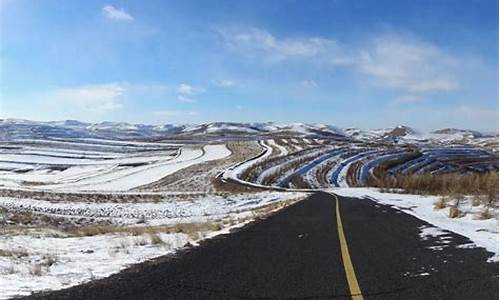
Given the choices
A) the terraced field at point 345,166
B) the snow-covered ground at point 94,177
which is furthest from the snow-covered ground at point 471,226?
the terraced field at point 345,166

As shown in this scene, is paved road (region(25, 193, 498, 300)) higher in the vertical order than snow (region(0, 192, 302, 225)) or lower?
higher

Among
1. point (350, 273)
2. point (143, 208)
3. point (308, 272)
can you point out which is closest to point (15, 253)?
point (308, 272)

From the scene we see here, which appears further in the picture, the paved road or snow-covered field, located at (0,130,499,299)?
snow-covered field, located at (0,130,499,299)

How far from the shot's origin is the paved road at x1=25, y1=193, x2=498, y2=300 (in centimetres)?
604

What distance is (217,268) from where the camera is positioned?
768 cm

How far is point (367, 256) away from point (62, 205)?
26572 millimetres

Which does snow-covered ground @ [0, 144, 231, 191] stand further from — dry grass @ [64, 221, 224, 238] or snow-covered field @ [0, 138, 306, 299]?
dry grass @ [64, 221, 224, 238]

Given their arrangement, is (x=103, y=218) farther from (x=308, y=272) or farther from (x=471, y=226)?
(x=308, y=272)

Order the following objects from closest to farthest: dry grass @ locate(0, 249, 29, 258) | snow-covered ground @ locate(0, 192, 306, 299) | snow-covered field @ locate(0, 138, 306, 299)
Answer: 1. snow-covered ground @ locate(0, 192, 306, 299)
2. snow-covered field @ locate(0, 138, 306, 299)
3. dry grass @ locate(0, 249, 29, 258)

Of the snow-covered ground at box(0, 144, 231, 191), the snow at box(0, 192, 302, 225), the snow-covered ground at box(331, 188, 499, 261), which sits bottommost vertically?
the snow-covered ground at box(0, 144, 231, 191)

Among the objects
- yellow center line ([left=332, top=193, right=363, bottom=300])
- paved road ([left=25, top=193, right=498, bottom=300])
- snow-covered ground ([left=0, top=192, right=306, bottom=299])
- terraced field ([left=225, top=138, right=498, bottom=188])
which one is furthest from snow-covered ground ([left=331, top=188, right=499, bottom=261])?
terraced field ([left=225, top=138, right=498, bottom=188])

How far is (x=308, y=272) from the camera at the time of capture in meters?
7.28

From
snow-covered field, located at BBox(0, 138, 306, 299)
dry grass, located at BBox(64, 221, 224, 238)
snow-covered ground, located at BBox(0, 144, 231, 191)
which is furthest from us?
snow-covered ground, located at BBox(0, 144, 231, 191)

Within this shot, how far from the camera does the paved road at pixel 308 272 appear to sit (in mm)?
6039
